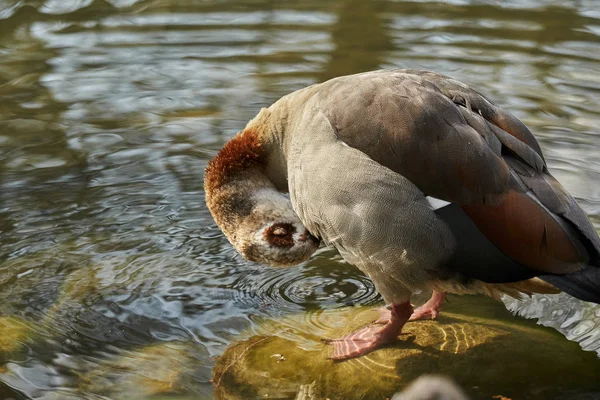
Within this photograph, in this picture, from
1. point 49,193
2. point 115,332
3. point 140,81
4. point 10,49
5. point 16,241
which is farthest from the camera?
point 10,49

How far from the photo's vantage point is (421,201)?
4.23m

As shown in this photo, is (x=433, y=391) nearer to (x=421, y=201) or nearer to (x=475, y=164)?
(x=421, y=201)

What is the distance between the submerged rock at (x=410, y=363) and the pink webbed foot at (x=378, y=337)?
41 mm

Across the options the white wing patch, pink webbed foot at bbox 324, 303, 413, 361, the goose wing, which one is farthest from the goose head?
the white wing patch

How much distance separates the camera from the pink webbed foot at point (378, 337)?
4555 millimetres

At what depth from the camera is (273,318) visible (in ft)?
15.8

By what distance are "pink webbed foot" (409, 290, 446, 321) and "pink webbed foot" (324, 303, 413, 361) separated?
11.9 inches

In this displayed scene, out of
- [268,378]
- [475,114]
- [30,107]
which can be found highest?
[475,114]

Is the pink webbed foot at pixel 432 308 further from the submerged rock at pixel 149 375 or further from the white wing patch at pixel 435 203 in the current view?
the submerged rock at pixel 149 375

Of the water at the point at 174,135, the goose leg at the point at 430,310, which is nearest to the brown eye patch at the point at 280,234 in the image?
the water at the point at 174,135

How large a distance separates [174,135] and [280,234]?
2533mm

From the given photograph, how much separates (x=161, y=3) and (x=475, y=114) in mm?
6416

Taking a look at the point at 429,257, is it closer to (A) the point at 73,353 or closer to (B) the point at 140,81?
(A) the point at 73,353

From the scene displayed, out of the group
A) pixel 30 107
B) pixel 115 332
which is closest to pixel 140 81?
pixel 30 107
